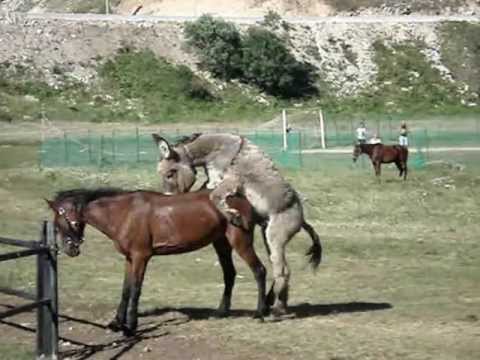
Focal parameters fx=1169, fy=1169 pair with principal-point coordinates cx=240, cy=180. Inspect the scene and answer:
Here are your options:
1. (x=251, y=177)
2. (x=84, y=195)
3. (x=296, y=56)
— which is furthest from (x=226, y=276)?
(x=296, y=56)

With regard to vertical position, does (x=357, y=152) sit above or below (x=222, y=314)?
below

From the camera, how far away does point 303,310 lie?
1572cm

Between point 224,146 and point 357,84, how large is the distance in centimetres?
7405

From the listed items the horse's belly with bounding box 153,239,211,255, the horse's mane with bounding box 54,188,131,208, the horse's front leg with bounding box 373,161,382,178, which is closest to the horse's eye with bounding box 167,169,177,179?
the horse's mane with bounding box 54,188,131,208

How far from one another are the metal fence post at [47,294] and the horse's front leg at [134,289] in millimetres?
1483

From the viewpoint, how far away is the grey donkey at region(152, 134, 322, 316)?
1442 cm

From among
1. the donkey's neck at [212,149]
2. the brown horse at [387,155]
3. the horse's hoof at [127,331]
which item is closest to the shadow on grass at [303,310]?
the horse's hoof at [127,331]

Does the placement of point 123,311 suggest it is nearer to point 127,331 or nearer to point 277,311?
point 127,331

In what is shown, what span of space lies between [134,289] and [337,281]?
6320 millimetres

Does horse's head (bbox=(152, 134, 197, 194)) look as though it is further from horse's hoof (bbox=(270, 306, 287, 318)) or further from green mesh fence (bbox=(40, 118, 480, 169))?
green mesh fence (bbox=(40, 118, 480, 169))

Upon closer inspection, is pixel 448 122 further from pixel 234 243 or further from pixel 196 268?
pixel 234 243

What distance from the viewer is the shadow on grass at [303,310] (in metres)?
15.2

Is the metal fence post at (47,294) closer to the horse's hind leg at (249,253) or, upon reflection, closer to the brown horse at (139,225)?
the brown horse at (139,225)

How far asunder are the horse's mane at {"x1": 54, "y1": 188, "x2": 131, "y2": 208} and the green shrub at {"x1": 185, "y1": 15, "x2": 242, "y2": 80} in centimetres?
7266
